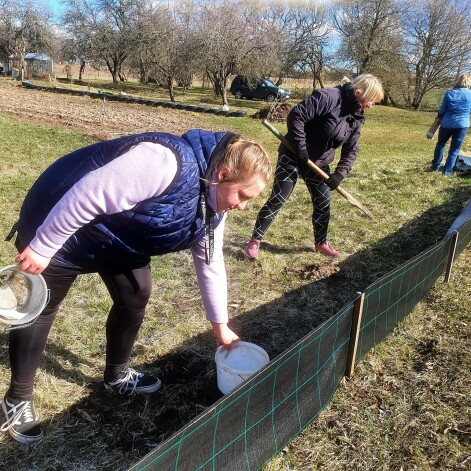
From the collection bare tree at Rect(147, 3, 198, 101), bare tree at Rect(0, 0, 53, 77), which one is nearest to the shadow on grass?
bare tree at Rect(147, 3, 198, 101)

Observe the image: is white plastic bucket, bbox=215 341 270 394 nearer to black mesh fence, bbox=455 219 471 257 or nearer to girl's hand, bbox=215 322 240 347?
girl's hand, bbox=215 322 240 347

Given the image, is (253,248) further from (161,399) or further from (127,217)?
(127,217)

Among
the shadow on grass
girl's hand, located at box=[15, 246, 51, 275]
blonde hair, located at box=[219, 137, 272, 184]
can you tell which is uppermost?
blonde hair, located at box=[219, 137, 272, 184]

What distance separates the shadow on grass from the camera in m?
2.22

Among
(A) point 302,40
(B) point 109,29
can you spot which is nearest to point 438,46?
(A) point 302,40

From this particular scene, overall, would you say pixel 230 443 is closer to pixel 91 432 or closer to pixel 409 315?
pixel 91 432

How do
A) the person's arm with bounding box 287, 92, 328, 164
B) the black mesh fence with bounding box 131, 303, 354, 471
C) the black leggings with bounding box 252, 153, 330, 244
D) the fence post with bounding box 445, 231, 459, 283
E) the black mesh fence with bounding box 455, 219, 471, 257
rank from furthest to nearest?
the black leggings with bounding box 252, 153, 330, 244
the black mesh fence with bounding box 455, 219, 471, 257
the person's arm with bounding box 287, 92, 328, 164
the fence post with bounding box 445, 231, 459, 283
the black mesh fence with bounding box 131, 303, 354, 471


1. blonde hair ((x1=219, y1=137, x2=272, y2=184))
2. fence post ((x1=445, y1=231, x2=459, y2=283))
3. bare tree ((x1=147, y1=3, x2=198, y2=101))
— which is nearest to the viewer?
blonde hair ((x1=219, y1=137, x2=272, y2=184))

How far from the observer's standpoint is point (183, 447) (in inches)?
61.1

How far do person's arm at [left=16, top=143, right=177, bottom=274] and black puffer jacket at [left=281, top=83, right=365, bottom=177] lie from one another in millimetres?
2478

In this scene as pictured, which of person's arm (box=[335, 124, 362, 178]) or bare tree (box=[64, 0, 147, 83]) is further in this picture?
bare tree (box=[64, 0, 147, 83])

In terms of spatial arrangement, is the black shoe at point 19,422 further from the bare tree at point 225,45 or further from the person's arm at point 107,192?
the bare tree at point 225,45

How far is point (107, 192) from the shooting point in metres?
1.65

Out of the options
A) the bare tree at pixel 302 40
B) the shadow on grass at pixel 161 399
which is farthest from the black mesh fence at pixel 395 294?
the bare tree at pixel 302 40
